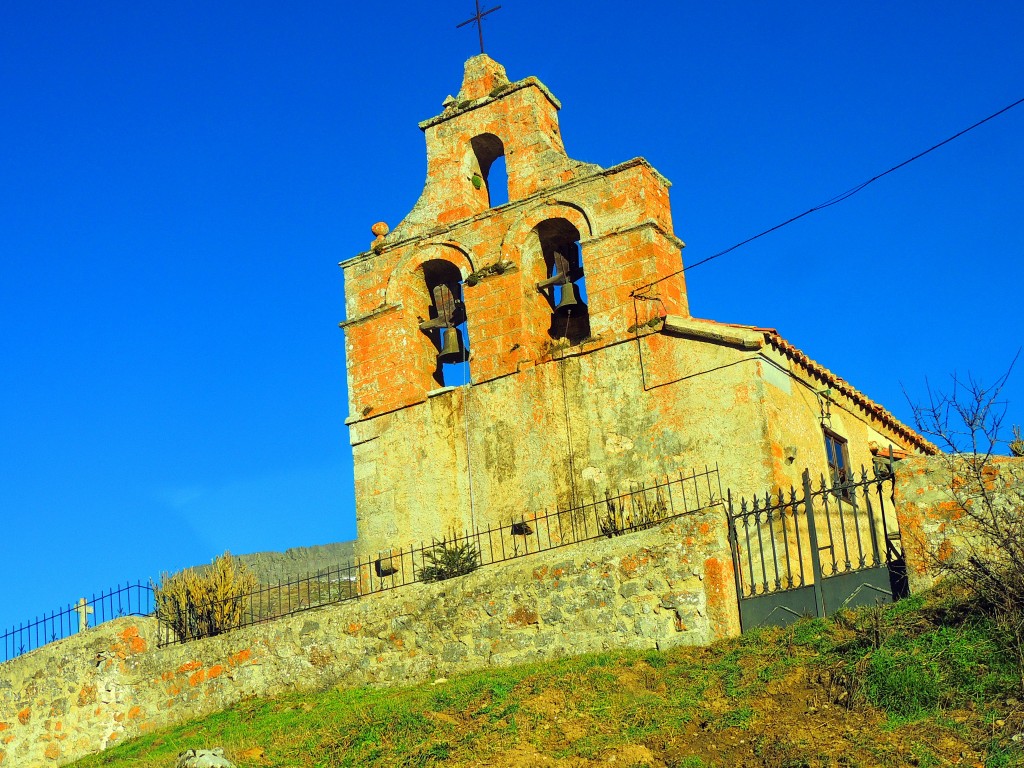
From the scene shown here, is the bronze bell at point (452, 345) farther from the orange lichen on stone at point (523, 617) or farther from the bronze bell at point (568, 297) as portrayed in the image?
the orange lichen on stone at point (523, 617)

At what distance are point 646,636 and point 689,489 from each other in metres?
3.11

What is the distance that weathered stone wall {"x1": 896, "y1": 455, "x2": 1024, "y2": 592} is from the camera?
1305cm

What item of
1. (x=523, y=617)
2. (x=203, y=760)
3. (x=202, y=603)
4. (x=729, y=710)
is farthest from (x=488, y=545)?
(x=729, y=710)

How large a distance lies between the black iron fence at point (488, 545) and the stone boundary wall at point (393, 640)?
→ 0.54 m

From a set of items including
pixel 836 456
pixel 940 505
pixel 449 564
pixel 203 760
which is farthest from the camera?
pixel 836 456

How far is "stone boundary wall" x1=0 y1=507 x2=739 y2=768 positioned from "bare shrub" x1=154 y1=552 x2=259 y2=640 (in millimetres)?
354

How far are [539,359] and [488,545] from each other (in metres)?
2.72

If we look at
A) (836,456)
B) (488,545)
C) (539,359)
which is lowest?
(488,545)

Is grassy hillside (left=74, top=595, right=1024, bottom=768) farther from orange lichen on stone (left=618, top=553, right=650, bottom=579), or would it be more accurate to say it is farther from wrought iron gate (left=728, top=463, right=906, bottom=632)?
orange lichen on stone (left=618, top=553, right=650, bottom=579)

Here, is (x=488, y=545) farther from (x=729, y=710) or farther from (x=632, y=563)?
(x=729, y=710)

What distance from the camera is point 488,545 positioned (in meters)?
18.1

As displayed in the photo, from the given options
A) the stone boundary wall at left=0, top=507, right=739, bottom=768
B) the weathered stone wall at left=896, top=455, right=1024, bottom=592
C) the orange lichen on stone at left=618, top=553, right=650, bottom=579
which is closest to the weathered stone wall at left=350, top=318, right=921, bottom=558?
the stone boundary wall at left=0, top=507, right=739, bottom=768

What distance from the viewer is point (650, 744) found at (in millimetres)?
11195

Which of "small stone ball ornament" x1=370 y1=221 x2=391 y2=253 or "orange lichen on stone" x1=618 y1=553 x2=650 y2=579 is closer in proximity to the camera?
"orange lichen on stone" x1=618 y1=553 x2=650 y2=579
